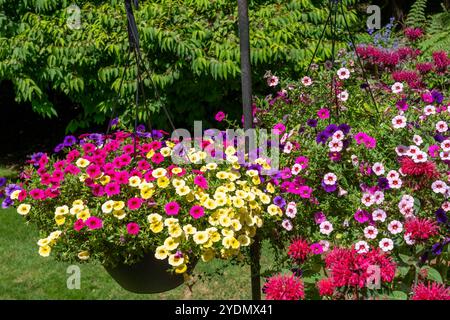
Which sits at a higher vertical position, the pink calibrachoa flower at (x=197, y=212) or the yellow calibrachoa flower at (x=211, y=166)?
the yellow calibrachoa flower at (x=211, y=166)

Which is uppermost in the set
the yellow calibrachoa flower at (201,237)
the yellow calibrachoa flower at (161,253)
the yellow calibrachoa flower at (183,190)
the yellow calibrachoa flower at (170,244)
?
the yellow calibrachoa flower at (183,190)

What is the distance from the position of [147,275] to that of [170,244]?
24 centimetres

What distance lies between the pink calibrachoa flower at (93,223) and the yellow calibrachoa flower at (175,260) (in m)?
0.27

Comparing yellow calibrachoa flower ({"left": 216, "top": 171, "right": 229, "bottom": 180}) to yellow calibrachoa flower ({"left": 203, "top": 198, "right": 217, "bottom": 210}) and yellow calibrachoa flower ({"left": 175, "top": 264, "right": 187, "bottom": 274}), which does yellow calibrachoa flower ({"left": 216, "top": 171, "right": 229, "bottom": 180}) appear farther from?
yellow calibrachoa flower ({"left": 175, "top": 264, "right": 187, "bottom": 274})

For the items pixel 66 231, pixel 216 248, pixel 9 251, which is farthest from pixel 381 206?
pixel 9 251

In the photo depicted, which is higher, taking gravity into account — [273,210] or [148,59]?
[273,210]

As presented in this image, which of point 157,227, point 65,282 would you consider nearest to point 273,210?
point 157,227

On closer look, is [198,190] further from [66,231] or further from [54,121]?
[54,121]

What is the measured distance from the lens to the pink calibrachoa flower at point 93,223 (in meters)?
2.01

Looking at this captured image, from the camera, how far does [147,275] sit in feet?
7.07

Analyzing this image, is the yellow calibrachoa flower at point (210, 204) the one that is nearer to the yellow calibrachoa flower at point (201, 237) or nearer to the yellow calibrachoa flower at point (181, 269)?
the yellow calibrachoa flower at point (201, 237)

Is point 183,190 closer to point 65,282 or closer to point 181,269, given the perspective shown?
point 181,269

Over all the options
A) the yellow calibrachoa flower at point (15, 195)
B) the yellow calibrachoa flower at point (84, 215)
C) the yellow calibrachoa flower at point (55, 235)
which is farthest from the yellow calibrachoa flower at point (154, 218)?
the yellow calibrachoa flower at point (15, 195)

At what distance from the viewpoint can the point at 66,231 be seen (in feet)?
6.86
